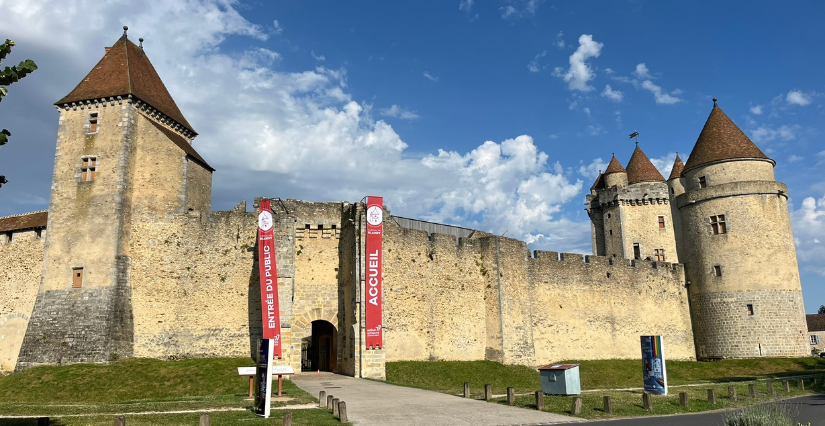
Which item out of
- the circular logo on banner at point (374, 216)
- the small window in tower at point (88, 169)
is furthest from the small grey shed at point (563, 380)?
the small window in tower at point (88, 169)

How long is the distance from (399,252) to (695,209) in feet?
66.4

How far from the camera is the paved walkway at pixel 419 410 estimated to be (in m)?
12.3

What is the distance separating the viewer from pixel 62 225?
77.8ft

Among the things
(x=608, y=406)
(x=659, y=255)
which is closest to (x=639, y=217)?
(x=659, y=255)

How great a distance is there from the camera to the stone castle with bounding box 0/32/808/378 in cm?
2284

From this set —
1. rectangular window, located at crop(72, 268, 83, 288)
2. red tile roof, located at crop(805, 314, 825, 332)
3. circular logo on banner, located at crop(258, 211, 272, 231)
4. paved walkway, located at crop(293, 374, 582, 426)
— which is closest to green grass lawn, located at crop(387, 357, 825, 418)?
paved walkway, located at crop(293, 374, 582, 426)

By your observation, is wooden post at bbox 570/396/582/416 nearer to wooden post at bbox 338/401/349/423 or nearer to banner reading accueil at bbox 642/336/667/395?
banner reading accueil at bbox 642/336/667/395

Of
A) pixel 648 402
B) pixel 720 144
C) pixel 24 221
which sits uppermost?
pixel 720 144

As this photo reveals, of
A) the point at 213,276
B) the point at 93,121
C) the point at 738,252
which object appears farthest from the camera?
the point at 738,252

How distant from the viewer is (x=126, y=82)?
990 inches

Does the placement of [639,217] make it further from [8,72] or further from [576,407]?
[8,72]

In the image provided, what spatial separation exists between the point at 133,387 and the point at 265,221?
7499 millimetres

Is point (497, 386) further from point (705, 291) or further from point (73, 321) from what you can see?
point (705, 291)

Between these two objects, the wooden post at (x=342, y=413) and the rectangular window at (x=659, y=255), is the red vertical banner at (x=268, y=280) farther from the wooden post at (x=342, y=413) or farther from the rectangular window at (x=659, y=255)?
the rectangular window at (x=659, y=255)
